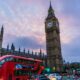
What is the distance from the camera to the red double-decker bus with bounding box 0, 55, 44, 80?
21656 mm

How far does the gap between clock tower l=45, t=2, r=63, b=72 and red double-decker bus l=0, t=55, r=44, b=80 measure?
177ft

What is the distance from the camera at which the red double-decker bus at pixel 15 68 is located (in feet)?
71.1

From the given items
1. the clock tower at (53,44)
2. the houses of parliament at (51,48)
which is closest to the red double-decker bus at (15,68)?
the houses of parliament at (51,48)

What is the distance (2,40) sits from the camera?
69125 millimetres

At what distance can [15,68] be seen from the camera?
2291 centimetres

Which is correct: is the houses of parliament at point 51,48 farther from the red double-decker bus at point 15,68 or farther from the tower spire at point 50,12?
the red double-decker bus at point 15,68

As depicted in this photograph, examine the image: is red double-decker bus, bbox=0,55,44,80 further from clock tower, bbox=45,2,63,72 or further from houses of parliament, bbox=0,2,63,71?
clock tower, bbox=45,2,63,72

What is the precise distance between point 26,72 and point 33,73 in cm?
240

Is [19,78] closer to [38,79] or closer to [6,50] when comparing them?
[38,79]

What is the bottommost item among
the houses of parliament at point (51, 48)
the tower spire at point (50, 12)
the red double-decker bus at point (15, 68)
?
the red double-decker bus at point (15, 68)

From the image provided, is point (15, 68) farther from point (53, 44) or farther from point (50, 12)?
point (50, 12)

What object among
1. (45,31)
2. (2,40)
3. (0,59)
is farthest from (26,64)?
(45,31)

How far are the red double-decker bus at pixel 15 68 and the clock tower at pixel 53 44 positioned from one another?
53.9 metres

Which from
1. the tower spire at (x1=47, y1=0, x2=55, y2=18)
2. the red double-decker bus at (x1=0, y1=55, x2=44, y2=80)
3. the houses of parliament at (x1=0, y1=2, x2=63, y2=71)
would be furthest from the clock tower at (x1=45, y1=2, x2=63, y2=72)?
the red double-decker bus at (x1=0, y1=55, x2=44, y2=80)
